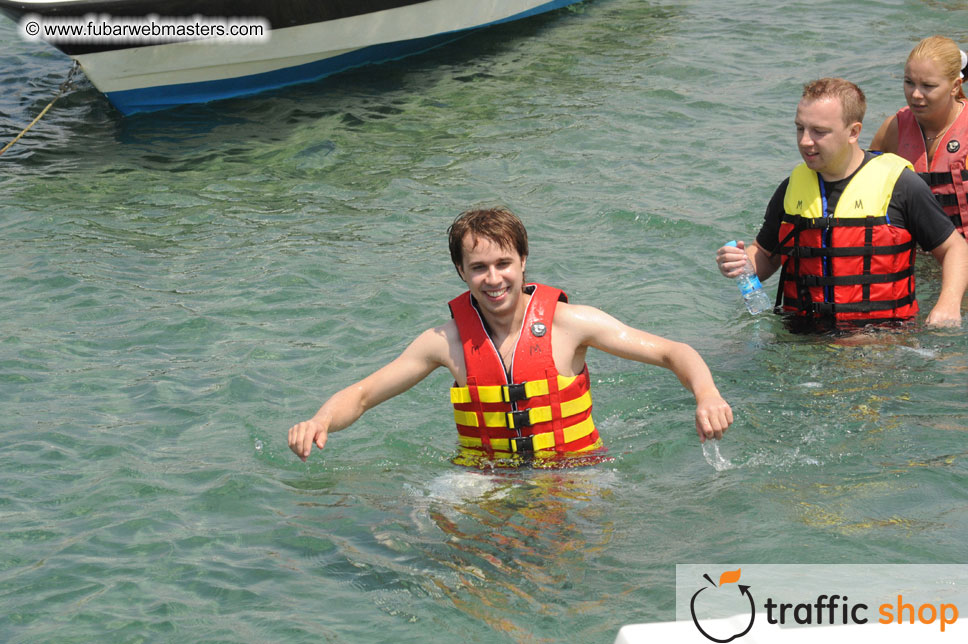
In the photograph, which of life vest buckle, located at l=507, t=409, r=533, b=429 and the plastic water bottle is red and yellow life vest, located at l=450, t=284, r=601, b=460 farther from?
the plastic water bottle

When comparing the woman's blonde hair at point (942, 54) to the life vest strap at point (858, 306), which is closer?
the life vest strap at point (858, 306)

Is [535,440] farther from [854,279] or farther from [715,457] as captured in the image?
[854,279]

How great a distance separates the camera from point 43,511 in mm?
4754

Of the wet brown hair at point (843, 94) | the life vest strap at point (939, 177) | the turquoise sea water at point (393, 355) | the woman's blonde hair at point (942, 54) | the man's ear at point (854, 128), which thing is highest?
the woman's blonde hair at point (942, 54)

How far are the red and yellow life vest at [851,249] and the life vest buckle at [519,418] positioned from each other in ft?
6.62

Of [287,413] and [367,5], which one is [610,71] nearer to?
[367,5]

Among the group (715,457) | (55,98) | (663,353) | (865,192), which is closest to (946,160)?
(865,192)

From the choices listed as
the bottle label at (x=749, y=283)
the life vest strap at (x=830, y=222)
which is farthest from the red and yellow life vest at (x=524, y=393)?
the life vest strap at (x=830, y=222)

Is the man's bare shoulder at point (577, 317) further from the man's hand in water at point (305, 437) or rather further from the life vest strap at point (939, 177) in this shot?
the life vest strap at point (939, 177)

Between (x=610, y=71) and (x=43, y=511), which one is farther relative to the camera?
(x=610, y=71)

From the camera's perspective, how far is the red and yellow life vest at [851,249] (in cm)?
545

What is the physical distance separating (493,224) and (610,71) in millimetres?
7591

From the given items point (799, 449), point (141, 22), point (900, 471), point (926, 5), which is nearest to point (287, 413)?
point (799, 449)

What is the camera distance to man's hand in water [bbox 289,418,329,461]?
13.1ft
